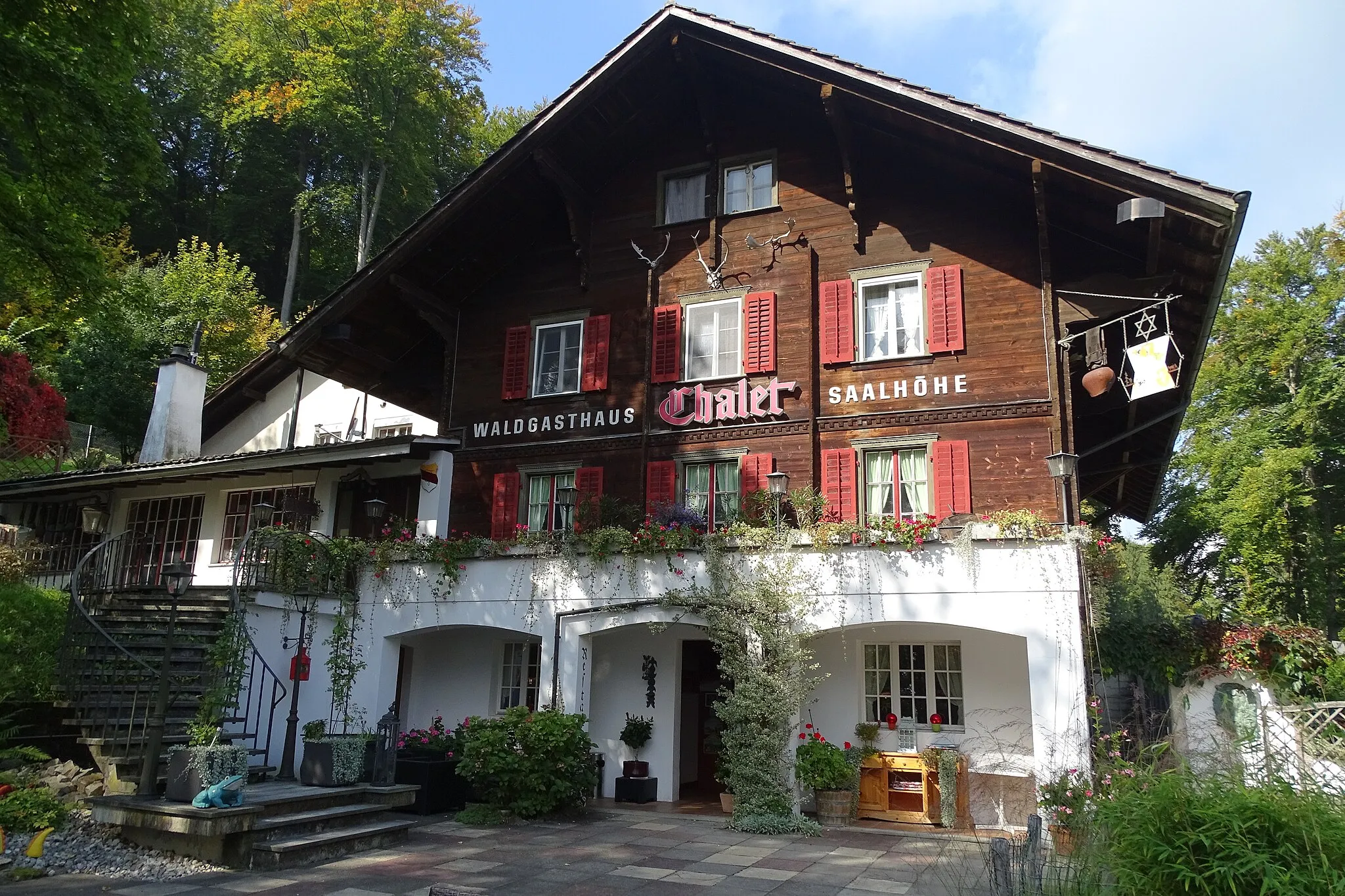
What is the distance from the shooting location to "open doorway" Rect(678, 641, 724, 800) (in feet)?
48.6

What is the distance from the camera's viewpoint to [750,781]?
11.4m

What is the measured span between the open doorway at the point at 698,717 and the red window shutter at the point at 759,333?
450 cm

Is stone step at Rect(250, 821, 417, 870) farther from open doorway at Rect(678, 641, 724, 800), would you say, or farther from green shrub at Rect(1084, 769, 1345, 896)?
green shrub at Rect(1084, 769, 1345, 896)

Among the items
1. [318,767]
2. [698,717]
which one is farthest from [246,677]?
[698,717]

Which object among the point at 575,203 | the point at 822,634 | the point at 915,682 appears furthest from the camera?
the point at 575,203

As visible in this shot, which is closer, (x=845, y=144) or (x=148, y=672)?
(x=148, y=672)

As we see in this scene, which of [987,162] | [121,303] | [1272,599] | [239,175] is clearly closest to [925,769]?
[987,162]

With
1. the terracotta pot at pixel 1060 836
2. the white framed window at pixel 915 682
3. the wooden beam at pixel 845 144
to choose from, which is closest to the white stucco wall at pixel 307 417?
the wooden beam at pixel 845 144

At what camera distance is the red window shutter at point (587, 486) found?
15.3 m

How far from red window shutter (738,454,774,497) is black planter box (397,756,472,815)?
224 inches

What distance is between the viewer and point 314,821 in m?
9.38

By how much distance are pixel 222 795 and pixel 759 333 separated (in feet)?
31.9

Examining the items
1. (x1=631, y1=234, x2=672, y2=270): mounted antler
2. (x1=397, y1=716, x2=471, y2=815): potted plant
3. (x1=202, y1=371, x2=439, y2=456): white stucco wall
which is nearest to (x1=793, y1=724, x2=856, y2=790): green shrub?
(x1=397, y1=716, x2=471, y2=815): potted plant

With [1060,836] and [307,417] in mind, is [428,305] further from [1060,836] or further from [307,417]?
[1060,836]
